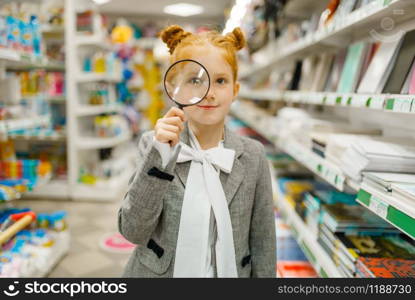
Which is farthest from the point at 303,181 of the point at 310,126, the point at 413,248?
the point at 413,248

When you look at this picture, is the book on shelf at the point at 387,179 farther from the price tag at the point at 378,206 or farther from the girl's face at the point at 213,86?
the girl's face at the point at 213,86

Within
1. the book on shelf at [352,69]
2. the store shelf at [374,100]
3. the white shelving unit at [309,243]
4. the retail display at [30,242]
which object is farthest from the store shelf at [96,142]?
the book on shelf at [352,69]

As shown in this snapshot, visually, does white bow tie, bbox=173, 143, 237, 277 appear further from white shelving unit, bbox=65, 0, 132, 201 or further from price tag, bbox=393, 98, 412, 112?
white shelving unit, bbox=65, 0, 132, 201

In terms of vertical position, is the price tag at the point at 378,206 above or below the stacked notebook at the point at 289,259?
above

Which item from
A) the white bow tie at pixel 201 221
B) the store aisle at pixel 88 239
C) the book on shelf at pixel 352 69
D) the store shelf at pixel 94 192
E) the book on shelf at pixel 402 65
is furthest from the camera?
the store shelf at pixel 94 192

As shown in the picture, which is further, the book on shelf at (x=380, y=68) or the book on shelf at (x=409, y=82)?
the book on shelf at (x=380, y=68)

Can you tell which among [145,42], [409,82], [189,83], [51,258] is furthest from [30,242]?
[145,42]

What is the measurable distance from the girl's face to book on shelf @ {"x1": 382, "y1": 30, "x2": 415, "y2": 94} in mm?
779

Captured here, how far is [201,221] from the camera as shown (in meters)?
1.13

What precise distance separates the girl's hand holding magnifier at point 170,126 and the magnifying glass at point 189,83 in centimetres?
5

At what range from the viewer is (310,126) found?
7.47ft

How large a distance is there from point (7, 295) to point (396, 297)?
4.10 ft

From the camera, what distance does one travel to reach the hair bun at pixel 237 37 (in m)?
1.22

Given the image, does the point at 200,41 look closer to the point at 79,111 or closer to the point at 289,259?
the point at 289,259
